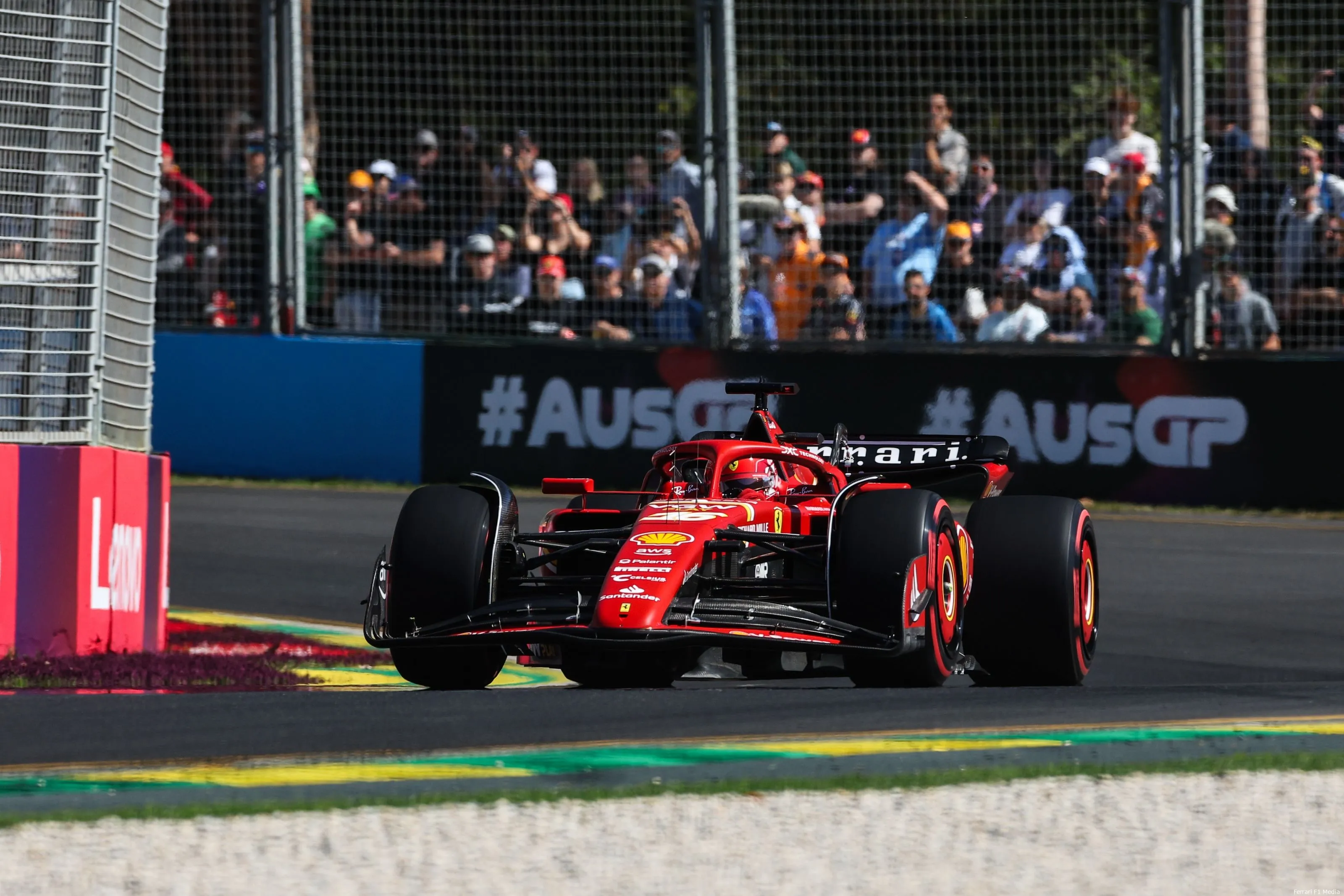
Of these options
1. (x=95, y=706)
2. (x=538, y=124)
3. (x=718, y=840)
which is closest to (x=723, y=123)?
(x=538, y=124)

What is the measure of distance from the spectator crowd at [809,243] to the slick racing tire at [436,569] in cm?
613

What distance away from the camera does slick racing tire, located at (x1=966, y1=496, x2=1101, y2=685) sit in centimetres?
731

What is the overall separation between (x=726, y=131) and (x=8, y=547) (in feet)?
22.5

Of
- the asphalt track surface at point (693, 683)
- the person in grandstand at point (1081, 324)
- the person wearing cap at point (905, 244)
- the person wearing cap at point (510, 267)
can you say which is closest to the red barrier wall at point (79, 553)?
the asphalt track surface at point (693, 683)

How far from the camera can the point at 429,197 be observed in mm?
14008

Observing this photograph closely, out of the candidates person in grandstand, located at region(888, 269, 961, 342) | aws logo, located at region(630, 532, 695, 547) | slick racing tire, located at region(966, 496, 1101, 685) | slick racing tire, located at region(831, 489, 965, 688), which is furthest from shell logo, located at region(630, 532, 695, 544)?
person in grandstand, located at region(888, 269, 961, 342)

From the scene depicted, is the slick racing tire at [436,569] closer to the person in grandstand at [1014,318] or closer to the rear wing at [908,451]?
the rear wing at [908,451]

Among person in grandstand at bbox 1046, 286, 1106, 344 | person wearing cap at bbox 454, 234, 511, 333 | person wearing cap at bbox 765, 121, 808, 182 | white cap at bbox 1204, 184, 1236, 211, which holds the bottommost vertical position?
person in grandstand at bbox 1046, 286, 1106, 344

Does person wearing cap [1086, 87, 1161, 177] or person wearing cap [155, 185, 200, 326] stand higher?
person wearing cap [1086, 87, 1161, 177]

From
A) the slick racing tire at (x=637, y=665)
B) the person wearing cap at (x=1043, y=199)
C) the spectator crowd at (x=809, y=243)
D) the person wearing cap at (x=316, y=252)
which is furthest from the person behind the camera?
the person wearing cap at (x=316, y=252)

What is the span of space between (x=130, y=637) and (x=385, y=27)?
6490 mm

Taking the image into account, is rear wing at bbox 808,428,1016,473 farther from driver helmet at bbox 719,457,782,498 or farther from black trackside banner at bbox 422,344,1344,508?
black trackside banner at bbox 422,344,1344,508

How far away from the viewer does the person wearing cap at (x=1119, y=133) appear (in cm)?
1297

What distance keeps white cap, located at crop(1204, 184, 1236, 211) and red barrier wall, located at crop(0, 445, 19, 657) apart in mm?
7795
